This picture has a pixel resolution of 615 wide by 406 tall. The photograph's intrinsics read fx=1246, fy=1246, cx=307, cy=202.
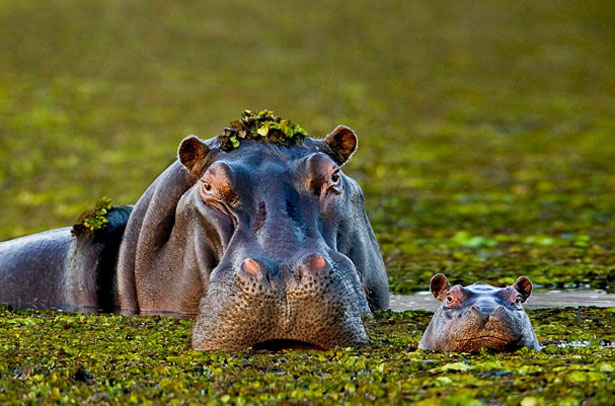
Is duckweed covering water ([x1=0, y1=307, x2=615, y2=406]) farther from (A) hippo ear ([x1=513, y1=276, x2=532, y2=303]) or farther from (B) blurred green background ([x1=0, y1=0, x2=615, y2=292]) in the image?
(B) blurred green background ([x1=0, y1=0, x2=615, y2=292])

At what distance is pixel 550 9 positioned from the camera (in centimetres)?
3631

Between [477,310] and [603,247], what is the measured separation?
18.8ft

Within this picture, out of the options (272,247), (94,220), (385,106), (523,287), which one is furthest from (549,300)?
(385,106)

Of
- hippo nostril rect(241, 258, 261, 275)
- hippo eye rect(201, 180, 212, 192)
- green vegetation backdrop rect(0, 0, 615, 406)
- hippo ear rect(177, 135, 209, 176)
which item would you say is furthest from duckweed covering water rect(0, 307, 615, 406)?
hippo ear rect(177, 135, 209, 176)

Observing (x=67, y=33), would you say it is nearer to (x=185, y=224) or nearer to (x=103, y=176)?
(x=103, y=176)

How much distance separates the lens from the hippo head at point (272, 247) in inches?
226

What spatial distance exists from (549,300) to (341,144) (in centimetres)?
197

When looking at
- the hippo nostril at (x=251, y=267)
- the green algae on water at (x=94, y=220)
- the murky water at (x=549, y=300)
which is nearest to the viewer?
the hippo nostril at (x=251, y=267)

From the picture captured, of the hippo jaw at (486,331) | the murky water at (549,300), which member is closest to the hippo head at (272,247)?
the murky water at (549,300)

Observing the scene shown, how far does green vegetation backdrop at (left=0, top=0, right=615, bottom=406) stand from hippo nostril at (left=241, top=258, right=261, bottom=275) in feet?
1.33

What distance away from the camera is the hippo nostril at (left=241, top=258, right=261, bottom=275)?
5.72m

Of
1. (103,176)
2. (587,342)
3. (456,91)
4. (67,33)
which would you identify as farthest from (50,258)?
(67,33)

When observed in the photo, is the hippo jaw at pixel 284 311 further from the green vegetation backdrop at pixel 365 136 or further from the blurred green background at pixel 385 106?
the blurred green background at pixel 385 106

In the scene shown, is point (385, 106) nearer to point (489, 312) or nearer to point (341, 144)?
point (341, 144)
